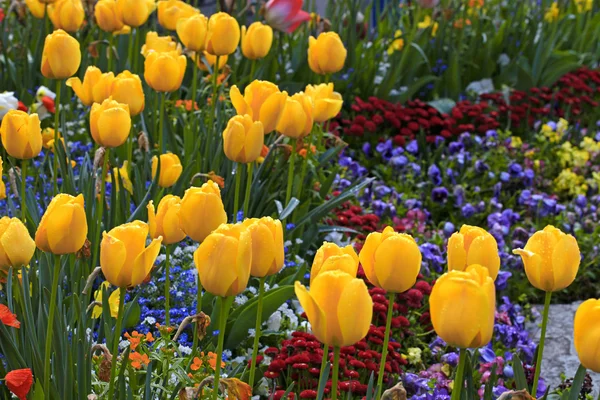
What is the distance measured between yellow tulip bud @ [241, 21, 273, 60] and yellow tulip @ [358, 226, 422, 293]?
5.65 feet

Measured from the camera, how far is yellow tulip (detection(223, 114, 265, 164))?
196 cm

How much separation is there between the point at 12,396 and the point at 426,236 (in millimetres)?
2212

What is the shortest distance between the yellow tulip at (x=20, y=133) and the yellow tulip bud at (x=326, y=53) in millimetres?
1170

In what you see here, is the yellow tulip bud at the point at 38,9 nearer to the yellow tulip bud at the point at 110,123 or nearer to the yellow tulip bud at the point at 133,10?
the yellow tulip bud at the point at 133,10

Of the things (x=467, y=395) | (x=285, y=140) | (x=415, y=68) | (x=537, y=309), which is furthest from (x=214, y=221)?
(x=415, y=68)

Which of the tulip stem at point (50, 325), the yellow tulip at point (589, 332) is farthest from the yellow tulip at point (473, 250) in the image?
the tulip stem at point (50, 325)

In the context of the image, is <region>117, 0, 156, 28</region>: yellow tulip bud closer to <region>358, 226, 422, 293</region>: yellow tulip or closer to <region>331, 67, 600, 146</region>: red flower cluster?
<region>331, 67, 600, 146</region>: red flower cluster

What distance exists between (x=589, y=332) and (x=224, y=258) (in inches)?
20.9

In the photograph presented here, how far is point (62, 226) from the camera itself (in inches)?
53.3

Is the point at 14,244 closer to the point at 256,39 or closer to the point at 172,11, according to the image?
the point at 256,39

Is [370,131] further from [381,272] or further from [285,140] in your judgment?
[381,272]

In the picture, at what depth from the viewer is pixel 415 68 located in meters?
4.96

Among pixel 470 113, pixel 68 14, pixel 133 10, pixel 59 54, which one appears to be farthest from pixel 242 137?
pixel 470 113

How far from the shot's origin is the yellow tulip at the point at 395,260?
1281mm
